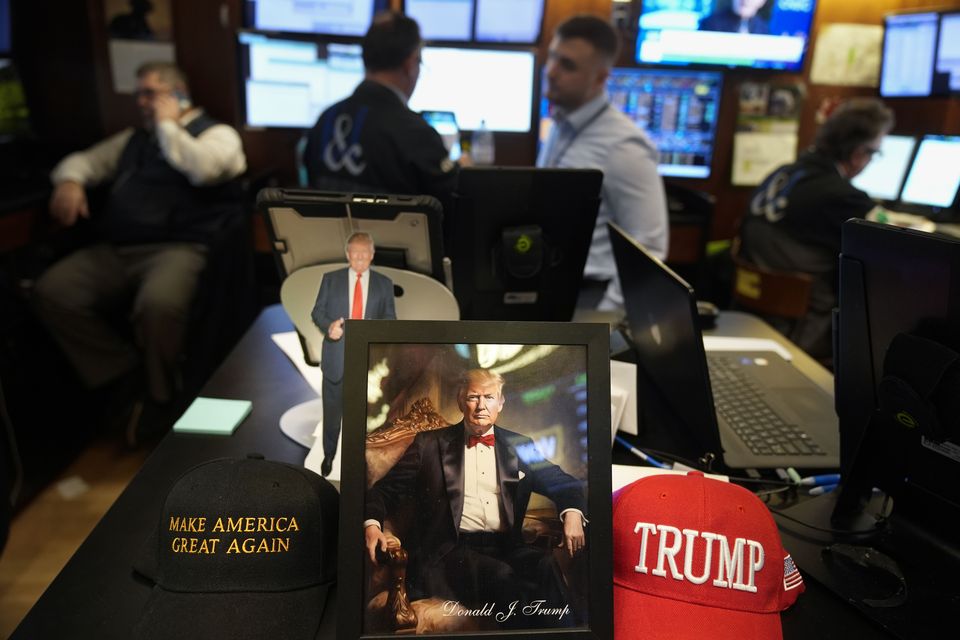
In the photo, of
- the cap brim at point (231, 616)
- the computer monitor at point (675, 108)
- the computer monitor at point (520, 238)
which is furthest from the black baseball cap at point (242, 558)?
the computer monitor at point (675, 108)

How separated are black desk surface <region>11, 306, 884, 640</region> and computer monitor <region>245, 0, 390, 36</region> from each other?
218 centimetres

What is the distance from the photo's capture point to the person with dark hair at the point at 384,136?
205 cm

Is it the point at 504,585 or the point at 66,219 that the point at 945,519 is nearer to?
the point at 504,585

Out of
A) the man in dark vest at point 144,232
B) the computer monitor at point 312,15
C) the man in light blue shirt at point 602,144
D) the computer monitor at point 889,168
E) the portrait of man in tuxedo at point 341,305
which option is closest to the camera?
the portrait of man in tuxedo at point 341,305

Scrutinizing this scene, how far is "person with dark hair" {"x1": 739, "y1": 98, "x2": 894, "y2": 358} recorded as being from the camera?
8.83 feet

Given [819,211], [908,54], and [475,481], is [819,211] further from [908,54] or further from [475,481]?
[475,481]

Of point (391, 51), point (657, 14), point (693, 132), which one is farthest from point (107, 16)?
point (693, 132)

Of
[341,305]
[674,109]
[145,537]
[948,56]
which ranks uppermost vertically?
[948,56]

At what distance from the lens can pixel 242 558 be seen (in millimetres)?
688

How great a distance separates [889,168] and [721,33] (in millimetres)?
1092

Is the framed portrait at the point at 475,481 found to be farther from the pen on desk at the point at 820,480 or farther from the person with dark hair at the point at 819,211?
the person with dark hair at the point at 819,211

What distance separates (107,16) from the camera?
3.02 meters

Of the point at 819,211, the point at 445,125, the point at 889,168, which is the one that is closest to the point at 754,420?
the point at 445,125

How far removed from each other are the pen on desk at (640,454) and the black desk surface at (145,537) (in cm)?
27
